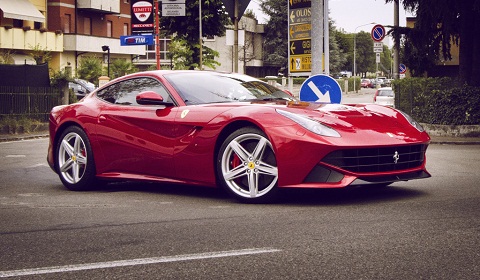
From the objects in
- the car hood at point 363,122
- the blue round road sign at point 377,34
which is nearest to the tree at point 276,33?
the blue round road sign at point 377,34

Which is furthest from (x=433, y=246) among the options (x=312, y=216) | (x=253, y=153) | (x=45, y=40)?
(x=45, y=40)

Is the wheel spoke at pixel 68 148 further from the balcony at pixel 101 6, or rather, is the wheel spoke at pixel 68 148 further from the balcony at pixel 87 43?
the balcony at pixel 101 6

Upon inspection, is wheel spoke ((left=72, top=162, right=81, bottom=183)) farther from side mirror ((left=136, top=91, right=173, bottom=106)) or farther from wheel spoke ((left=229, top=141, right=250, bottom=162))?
wheel spoke ((left=229, top=141, right=250, bottom=162))

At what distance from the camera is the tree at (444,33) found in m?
21.0

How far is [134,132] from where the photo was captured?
28.7 ft

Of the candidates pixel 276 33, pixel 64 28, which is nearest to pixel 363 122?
pixel 64 28

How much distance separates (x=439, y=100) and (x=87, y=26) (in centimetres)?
4828

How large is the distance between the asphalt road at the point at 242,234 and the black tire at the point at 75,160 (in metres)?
0.28

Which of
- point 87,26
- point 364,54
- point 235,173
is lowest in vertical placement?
point 235,173

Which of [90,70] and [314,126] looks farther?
Result: [90,70]

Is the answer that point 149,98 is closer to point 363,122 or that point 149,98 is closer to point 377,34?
point 363,122

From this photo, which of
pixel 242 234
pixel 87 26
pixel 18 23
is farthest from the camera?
pixel 87 26

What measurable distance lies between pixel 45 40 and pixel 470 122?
1644 inches

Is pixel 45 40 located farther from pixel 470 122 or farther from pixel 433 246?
pixel 433 246
